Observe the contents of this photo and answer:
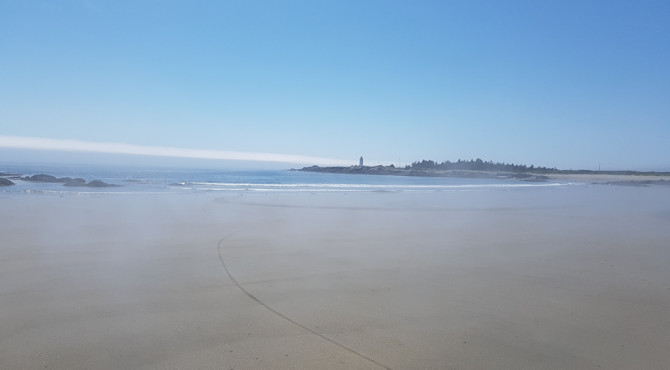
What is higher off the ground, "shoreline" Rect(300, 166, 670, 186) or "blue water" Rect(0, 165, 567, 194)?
"shoreline" Rect(300, 166, 670, 186)

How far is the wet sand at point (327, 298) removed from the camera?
4.04 meters

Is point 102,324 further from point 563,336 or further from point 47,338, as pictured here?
point 563,336

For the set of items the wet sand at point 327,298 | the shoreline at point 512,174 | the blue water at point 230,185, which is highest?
the shoreline at point 512,174

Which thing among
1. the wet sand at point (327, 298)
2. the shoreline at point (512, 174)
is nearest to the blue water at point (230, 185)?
the wet sand at point (327, 298)

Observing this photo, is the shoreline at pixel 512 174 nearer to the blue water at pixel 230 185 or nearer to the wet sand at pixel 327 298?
the blue water at pixel 230 185

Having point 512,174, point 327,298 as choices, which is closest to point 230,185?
point 327,298

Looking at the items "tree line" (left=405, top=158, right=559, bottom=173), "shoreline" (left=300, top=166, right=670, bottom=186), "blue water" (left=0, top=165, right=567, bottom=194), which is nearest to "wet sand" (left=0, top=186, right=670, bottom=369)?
"blue water" (left=0, top=165, right=567, bottom=194)

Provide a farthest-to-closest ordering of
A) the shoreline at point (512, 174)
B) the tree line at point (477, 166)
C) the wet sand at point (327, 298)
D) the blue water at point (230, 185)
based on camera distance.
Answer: the tree line at point (477, 166) < the shoreline at point (512, 174) < the blue water at point (230, 185) < the wet sand at point (327, 298)

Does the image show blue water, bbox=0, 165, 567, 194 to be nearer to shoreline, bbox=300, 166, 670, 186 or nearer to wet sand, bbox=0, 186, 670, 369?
wet sand, bbox=0, 186, 670, 369

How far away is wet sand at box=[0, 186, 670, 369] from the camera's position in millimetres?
4043

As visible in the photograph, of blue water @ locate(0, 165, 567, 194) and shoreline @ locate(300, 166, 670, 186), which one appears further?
shoreline @ locate(300, 166, 670, 186)

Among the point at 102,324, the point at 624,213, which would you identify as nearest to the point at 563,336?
the point at 102,324

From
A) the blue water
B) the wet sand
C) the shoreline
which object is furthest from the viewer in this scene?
the shoreline

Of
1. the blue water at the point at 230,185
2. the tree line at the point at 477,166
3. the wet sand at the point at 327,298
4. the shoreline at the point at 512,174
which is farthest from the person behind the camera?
the tree line at the point at 477,166
